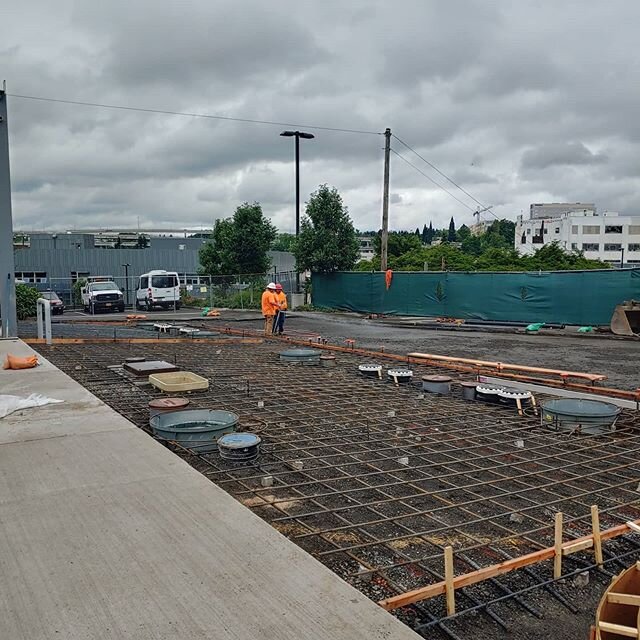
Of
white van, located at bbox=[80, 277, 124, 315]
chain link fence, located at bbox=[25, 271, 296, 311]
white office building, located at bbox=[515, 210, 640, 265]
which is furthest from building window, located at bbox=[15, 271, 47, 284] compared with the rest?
white office building, located at bbox=[515, 210, 640, 265]

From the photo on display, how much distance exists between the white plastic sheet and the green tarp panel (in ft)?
59.5

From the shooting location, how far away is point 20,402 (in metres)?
6.43

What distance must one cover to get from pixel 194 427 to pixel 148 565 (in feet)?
9.70

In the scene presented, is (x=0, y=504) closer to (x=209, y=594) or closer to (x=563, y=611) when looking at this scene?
(x=209, y=594)

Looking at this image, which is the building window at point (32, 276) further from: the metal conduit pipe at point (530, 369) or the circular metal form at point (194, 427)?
the circular metal form at point (194, 427)

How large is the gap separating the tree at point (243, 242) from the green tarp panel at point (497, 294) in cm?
914

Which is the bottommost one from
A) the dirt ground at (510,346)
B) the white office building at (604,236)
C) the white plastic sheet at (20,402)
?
the dirt ground at (510,346)

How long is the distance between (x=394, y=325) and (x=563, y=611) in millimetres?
20621

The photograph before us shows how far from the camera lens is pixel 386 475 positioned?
197 inches

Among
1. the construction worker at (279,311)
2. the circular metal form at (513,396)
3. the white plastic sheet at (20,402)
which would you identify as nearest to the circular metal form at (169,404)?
the white plastic sheet at (20,402)

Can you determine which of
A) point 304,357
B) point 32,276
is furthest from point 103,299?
point 304,357

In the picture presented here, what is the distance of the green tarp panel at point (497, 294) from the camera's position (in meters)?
20.0

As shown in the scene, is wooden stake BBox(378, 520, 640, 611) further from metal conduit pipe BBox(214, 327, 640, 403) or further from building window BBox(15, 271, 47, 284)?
building window BBox(15, 271, 47, 284)

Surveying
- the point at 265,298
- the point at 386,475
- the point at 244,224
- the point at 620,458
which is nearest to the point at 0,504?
the point at 386,475
